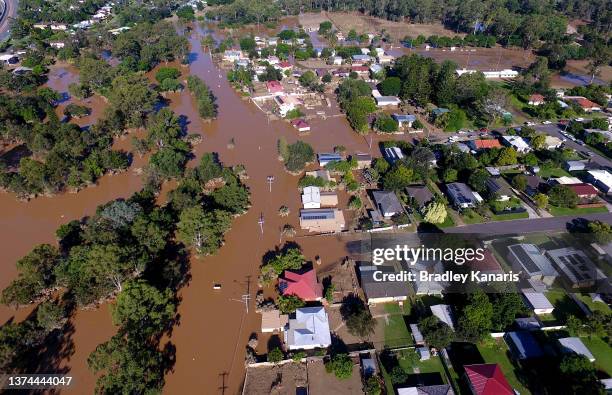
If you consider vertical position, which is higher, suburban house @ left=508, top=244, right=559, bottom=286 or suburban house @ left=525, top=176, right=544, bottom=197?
suburban house @ left=525, top=176, right=544, bottom=197

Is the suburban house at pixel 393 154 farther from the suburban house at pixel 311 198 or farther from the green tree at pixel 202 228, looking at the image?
the green tree at pixel 202 228

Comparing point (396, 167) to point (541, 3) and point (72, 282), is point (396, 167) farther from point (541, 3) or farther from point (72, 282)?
point (541, 3)

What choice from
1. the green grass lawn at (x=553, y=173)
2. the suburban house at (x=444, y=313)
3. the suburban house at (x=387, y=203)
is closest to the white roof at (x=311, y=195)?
the suburban house at (x=387, y=203)

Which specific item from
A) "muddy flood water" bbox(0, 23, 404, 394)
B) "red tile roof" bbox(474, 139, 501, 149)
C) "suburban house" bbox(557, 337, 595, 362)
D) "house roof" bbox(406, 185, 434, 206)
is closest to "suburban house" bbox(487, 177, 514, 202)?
"house roof" bbox(406, 185, 434, 206)

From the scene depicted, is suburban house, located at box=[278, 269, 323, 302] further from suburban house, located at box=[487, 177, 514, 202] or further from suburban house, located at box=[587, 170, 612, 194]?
suburban house, located at box=[587, 170, 612, 194]

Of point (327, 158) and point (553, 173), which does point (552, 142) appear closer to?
point (553, 173)
